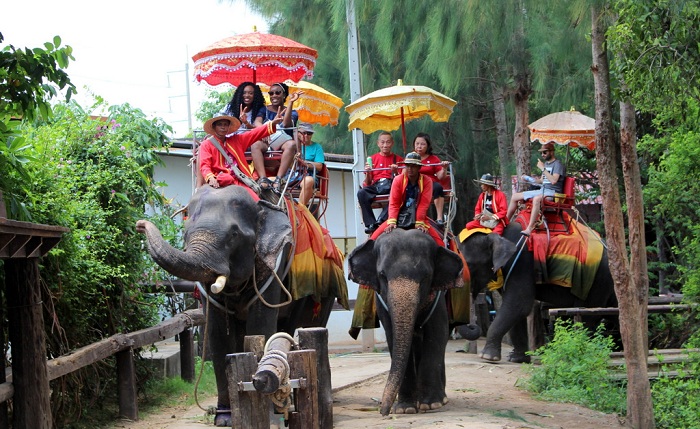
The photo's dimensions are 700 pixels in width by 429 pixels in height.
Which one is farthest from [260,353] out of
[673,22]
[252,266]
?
[673,22]

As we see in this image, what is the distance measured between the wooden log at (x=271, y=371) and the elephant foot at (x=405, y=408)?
3.88 metres

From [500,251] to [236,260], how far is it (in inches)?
232

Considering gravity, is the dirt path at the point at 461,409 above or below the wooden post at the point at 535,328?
below

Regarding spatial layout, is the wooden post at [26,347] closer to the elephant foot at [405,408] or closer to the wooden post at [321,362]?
the wooden post at [321,362]

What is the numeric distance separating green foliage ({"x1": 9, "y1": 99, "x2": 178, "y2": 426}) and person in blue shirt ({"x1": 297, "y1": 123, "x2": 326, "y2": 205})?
167 cm

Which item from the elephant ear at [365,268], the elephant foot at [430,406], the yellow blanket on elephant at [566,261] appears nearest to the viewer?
the elephant foot at [430,406]

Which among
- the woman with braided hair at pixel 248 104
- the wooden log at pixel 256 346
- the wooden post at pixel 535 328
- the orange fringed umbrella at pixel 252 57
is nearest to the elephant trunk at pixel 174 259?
the wooden log at pixel 256 346

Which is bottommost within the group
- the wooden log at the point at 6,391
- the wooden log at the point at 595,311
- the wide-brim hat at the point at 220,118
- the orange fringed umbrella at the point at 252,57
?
the wooden log at the point at 6,391

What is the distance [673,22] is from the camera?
371 inches

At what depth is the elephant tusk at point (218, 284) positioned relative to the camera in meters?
7.96

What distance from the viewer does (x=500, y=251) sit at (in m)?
13.8

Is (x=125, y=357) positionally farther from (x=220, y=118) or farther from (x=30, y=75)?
(x=30, y=75)

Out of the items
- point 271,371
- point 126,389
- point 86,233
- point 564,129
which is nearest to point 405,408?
point 126,389

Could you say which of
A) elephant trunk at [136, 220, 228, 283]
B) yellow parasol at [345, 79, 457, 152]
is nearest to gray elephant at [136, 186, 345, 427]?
elephant trunk at [136, 220, 228, 283]
